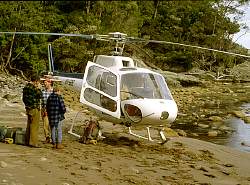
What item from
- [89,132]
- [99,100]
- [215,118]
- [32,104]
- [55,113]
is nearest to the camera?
[32,104]

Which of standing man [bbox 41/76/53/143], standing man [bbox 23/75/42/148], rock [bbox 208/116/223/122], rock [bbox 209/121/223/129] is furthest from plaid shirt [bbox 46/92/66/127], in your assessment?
rock [bbox 208/116/223/122]

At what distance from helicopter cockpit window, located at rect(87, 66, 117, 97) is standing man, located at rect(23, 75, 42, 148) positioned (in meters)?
2.35

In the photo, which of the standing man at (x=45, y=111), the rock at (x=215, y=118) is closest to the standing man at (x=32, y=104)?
the standing man at (x=45, y=111)

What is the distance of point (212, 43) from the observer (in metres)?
40.2

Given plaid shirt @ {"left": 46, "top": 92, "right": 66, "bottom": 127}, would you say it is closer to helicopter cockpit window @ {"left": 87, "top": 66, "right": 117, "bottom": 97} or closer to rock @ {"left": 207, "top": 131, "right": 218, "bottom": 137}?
helicopter cockpit window @ {"left": 87, "top": 66, "right": 117, "bottom": 97}

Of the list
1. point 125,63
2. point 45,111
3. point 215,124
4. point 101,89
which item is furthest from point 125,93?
point 215,124

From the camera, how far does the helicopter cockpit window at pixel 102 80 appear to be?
1151cm

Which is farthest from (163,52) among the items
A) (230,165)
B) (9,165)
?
(9,165)

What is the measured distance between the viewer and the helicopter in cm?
1084

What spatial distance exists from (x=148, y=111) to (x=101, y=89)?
5.60 feet

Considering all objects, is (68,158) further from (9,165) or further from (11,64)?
(11,64)

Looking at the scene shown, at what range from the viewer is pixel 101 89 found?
11.8 metres

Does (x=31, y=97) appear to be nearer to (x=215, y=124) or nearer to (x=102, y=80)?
(x=102, y=80)

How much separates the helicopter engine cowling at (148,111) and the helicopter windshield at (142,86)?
0.24m
